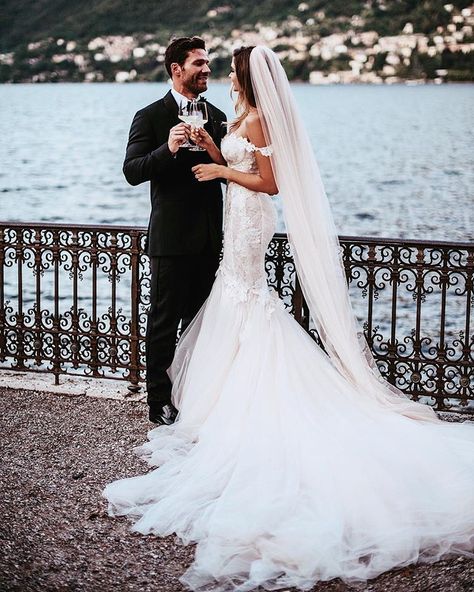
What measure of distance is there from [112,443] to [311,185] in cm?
206

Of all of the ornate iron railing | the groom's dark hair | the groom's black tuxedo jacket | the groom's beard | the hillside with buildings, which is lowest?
the ornate iron railing

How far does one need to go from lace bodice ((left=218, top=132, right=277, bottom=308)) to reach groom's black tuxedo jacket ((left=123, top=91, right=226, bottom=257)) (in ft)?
0.74

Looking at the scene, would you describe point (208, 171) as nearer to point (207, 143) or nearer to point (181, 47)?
point (207, 143)

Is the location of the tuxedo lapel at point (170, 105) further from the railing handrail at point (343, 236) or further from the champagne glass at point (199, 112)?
the railing handrail at point (343, 236)

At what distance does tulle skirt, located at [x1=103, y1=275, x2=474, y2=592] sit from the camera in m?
4.32

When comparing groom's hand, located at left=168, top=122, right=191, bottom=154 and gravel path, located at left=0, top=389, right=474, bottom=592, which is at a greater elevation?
groom's hand, located at left=168, top=122, right=191, bottom=154

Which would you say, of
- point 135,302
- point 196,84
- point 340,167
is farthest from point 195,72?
point 340,167

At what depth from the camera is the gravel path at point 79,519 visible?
13.9 feet

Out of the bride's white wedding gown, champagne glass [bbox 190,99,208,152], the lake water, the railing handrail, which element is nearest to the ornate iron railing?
the railing handrail

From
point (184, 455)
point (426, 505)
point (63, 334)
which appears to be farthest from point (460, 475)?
point (63, 334)

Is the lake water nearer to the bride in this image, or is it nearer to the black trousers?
the black trousers

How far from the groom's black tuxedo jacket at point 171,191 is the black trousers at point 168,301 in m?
0.11

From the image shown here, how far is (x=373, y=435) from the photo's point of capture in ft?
17.0

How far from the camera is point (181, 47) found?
5914 millimetres
